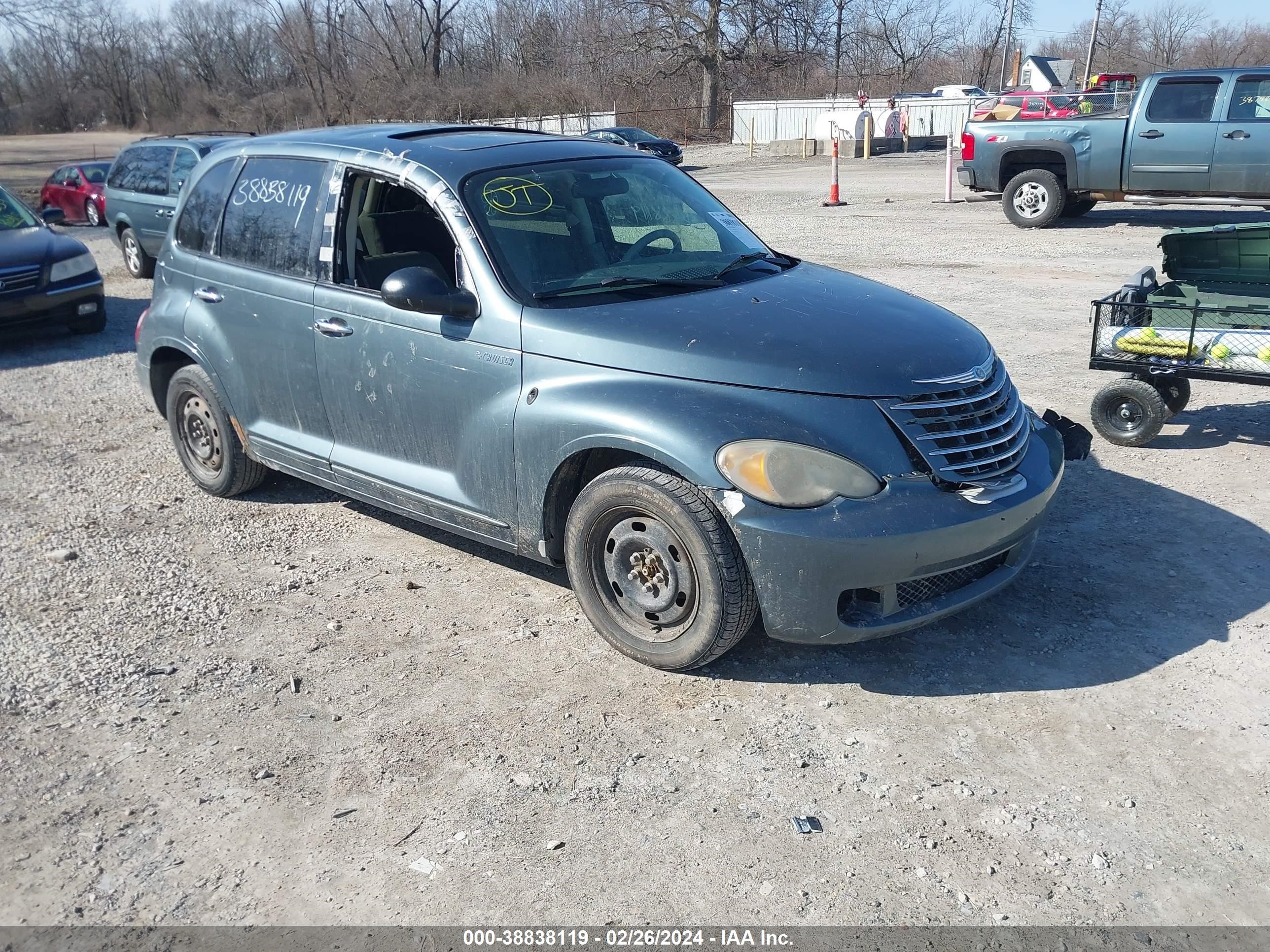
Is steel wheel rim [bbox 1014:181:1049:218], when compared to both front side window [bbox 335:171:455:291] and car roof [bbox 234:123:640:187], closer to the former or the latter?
car roof [bbox 234:123:640:187]

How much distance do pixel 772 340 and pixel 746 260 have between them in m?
1.12

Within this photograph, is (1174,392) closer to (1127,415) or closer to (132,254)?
(1127,415)

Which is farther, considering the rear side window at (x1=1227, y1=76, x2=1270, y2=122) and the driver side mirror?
the rear side window at (x1=1227, y1=76, x2=1270, y2=122)

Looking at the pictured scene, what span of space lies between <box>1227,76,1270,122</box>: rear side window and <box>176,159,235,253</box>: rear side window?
43.1 feet

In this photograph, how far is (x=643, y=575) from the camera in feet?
13.5

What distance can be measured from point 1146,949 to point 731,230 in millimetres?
3582

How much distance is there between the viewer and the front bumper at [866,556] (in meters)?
3.67

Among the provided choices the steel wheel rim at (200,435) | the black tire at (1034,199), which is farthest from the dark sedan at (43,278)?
the black tire at (1034,199)

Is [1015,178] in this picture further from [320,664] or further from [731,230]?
[320,664]

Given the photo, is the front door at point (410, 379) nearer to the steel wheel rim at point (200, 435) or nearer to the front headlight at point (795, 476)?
the front headlight at point (795, 476)

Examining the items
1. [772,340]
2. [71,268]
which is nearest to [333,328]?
[772,340]

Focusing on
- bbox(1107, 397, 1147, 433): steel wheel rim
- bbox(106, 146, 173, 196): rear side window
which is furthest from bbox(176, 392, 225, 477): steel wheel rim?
bbox(106, 146, 173, 196): rear side window

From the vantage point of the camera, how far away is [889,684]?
4.05 metres

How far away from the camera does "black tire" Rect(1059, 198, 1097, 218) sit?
53.1 ft
